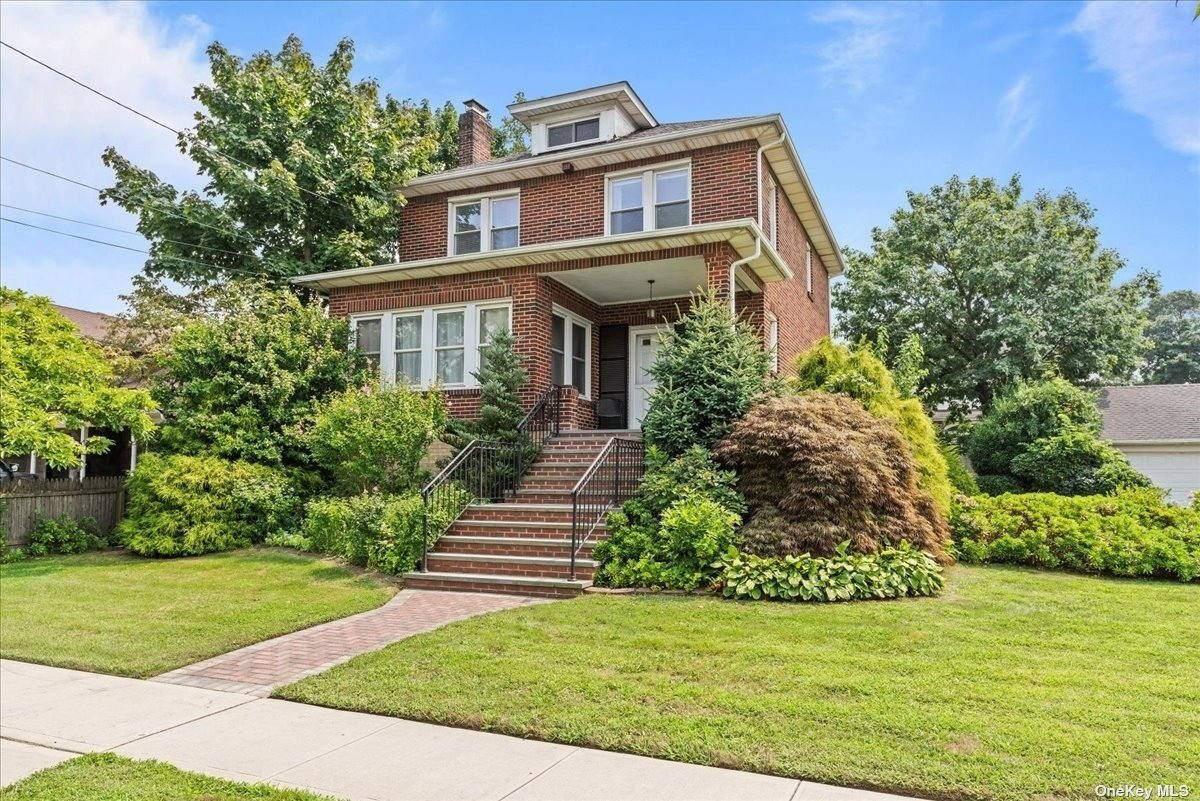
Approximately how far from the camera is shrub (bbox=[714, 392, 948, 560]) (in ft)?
27.2

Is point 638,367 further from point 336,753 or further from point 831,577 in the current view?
point 336,753

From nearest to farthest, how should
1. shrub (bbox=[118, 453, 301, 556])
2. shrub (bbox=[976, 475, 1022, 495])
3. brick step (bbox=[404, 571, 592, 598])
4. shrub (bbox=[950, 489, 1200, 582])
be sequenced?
brick step (bbox=[404, 571, 592, 598]), shrub (bbox=[950, 489, 1200, 582]), shrub (bbox=[118, 453, 301, 556]), shrub (bbox=[976, 475, 1022, 495])

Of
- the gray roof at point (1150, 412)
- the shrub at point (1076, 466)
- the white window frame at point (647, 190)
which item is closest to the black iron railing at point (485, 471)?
the white window frame at point (647, 190)

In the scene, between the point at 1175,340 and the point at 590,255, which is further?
the point at 1175,340

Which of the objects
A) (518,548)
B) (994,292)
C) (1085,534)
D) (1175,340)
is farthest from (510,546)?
(1175,340)

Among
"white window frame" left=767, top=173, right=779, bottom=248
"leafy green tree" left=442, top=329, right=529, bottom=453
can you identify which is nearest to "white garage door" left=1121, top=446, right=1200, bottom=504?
"white window frame" left=767, top=173, right=779, bottom=248

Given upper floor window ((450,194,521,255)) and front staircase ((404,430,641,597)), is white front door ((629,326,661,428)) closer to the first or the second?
upper floor window ((450,194,521,255))

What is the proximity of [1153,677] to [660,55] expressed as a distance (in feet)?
26.4

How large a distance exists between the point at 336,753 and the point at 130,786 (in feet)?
3.30

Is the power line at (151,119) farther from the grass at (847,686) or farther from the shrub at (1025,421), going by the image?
the shrub at (1025,421)

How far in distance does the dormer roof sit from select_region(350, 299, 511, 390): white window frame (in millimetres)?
5944

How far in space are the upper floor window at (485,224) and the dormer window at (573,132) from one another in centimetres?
189

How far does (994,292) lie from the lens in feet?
65.7

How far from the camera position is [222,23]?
11344mm
